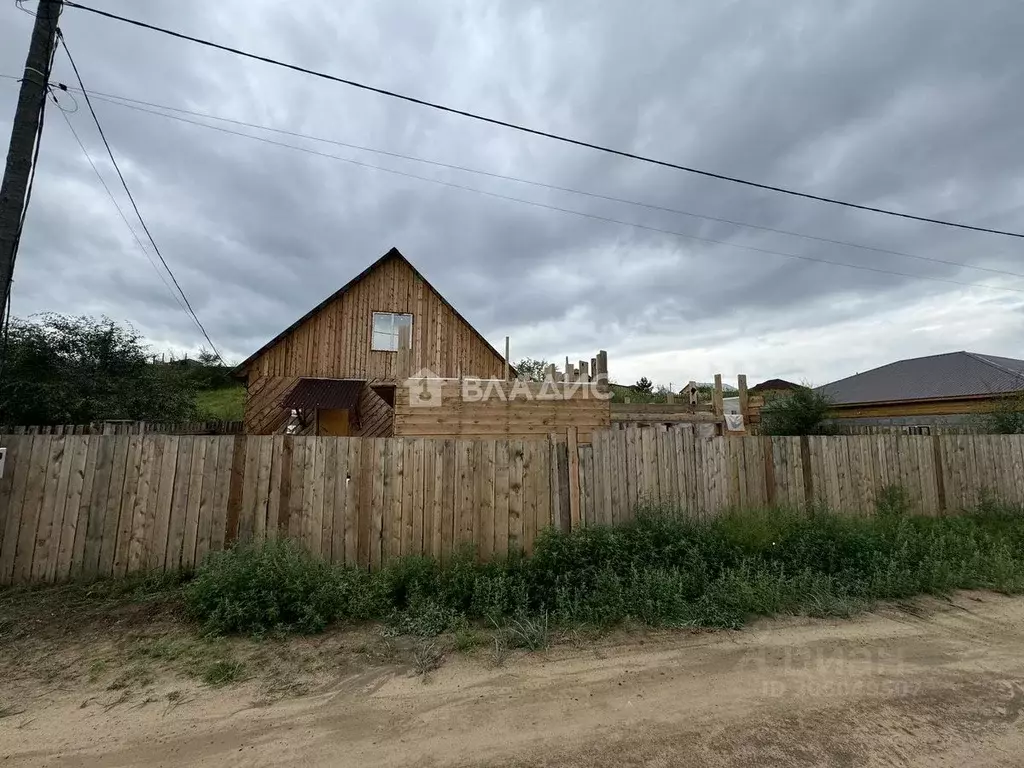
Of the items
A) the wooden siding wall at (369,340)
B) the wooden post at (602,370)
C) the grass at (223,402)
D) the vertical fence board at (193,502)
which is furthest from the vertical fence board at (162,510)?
the grass at (223,402)

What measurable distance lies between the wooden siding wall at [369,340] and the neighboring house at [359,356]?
31 mm

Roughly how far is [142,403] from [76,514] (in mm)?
12377

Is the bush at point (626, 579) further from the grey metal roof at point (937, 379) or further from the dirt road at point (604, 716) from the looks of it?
the grey metal roof at point (937, 379)

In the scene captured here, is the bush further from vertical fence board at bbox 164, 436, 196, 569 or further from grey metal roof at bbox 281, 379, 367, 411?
A: grey metal roof at bbox 281, 379, 367, 411

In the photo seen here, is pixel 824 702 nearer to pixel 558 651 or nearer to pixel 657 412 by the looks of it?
pixel 558 651

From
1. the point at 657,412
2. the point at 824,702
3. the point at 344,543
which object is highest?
the point at 657,412

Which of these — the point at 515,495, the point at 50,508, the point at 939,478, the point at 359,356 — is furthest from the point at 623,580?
the point at 359,356

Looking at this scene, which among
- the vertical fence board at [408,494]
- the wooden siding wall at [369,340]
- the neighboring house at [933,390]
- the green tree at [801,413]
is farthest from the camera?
the neighboring house at [933,390]

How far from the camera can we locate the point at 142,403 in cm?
1502

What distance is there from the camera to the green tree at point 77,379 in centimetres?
1226

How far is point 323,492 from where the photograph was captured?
539cm

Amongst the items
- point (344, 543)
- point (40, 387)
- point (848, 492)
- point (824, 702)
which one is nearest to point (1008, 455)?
point (848, 492)

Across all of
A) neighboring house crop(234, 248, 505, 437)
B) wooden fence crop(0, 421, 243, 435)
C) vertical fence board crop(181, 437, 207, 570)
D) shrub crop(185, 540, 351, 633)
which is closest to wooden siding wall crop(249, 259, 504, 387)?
neighboring house crop(234, 248, 505, 437)

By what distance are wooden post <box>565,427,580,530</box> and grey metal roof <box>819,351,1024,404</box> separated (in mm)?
16676
